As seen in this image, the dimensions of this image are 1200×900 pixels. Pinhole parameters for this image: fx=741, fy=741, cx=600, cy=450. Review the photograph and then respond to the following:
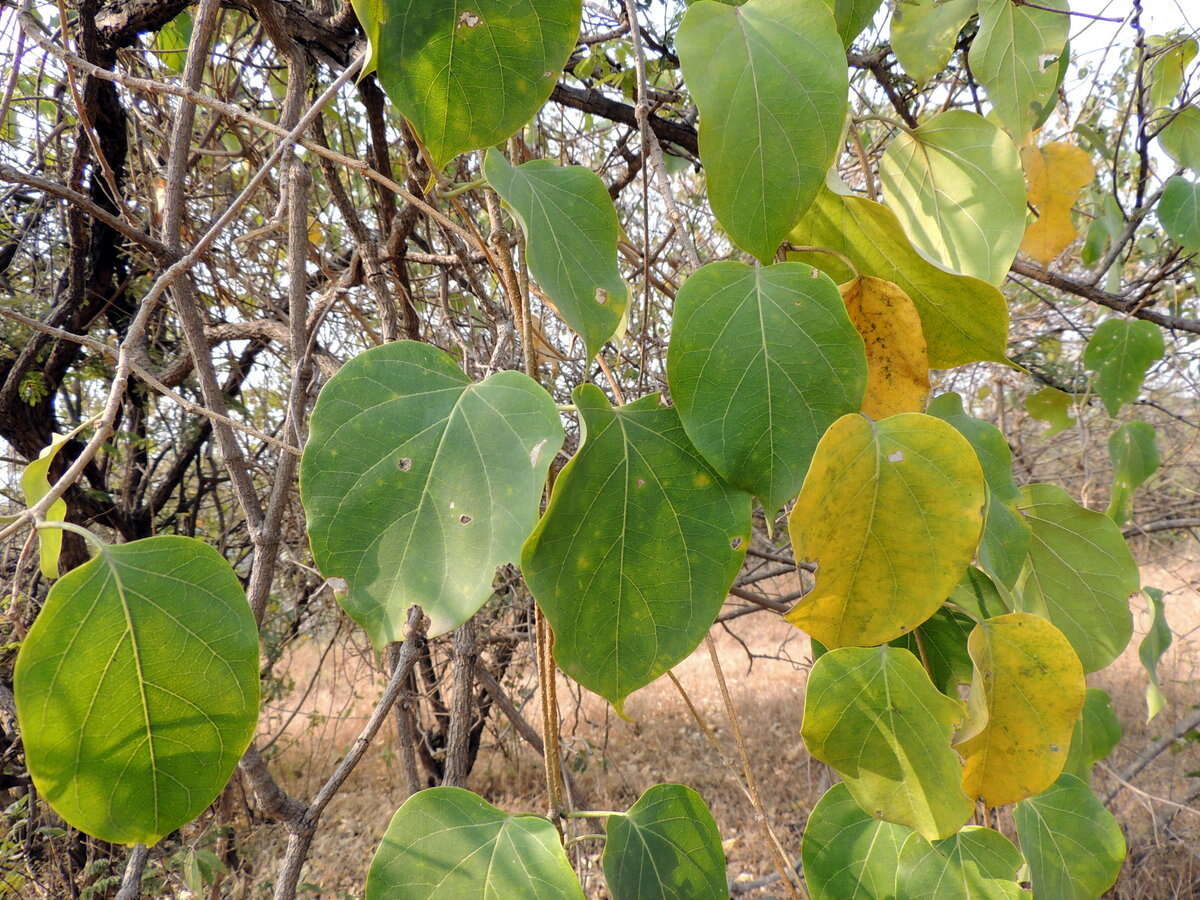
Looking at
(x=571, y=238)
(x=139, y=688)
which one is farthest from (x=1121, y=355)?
(x=139, y=688)

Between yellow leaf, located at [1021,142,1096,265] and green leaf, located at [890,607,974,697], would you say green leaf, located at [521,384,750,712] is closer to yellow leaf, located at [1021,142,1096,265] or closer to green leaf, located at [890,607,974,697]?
green leaf, located at [890,607,974,697]

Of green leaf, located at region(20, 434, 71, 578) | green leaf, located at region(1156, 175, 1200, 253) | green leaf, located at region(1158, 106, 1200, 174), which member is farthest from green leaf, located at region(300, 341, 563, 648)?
green leaf, located at region(1158, 106, 1200, 174)

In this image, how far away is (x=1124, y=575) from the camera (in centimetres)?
57

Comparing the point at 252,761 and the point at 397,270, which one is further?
the point at 397,270

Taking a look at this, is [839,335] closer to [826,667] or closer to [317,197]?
[826,667]

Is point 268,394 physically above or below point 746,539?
above

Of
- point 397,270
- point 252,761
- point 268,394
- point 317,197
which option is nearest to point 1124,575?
point 252,761

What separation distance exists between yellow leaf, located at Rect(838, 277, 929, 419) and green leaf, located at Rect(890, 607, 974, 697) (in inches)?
5.8

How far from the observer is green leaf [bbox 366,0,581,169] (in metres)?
0.33

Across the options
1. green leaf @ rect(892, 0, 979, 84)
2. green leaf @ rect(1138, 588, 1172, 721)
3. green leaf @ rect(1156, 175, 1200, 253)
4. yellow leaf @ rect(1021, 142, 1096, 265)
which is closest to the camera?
green leaf @ rect(892, 0, 979, 84)

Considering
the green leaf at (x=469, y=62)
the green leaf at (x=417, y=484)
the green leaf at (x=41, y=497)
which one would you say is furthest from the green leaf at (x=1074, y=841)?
the green leaf at (x=41, y=497)

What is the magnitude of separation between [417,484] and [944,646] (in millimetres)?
347

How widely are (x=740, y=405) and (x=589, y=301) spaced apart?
0.11 m

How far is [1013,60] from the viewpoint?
65 cm
